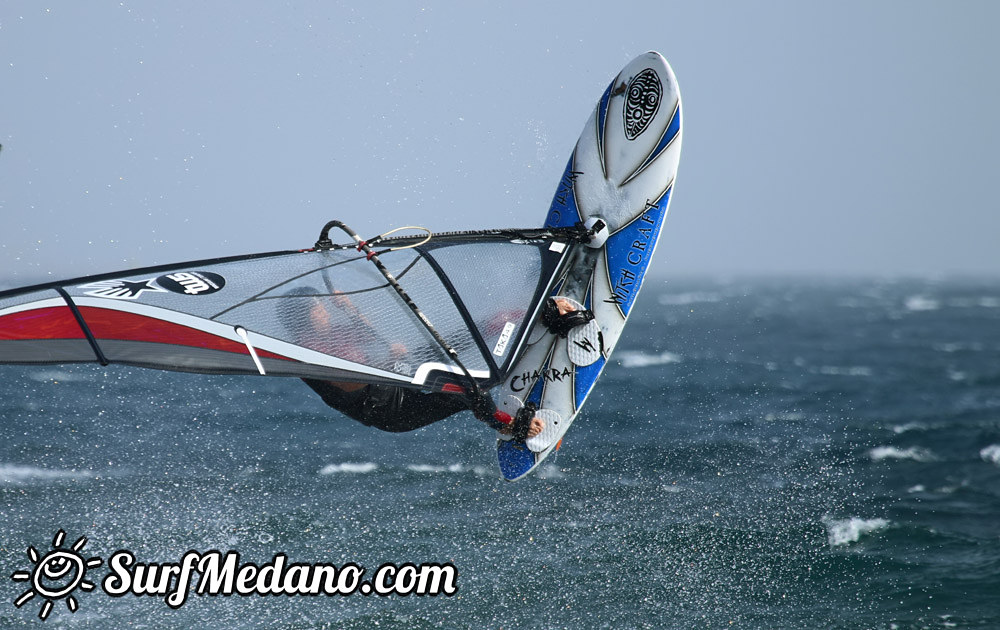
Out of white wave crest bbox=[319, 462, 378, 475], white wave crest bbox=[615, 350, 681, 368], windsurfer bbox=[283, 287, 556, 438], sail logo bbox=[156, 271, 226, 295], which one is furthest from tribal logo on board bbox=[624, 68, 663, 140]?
white wave crest bbox=[615, 350, 681, 368]

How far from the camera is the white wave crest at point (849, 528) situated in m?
9.39

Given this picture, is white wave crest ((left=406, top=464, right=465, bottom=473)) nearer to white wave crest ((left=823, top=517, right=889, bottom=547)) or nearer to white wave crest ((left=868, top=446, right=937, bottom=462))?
white wave crest ((left=823, top=517, right=889, bottom=547))

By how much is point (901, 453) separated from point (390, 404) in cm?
1018

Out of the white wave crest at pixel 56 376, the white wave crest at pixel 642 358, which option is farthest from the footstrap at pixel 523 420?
the white wave crest at pixel 642 358

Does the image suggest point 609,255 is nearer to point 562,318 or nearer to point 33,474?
point 562,318

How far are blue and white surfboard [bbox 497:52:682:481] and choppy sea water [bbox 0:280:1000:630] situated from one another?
1.40 metres

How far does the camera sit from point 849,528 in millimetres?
9758

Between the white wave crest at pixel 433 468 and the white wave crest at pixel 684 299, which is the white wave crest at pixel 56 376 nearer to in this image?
the white wave crest at pixel 433 468

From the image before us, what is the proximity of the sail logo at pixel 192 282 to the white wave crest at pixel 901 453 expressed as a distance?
1072 cm

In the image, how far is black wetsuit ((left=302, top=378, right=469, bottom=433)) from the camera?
6.39 meters

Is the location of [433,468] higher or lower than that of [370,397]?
lower

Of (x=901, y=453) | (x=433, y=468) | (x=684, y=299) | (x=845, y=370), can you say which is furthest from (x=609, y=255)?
(x=684, y=299)

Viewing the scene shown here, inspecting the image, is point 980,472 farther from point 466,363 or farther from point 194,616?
point 194,616

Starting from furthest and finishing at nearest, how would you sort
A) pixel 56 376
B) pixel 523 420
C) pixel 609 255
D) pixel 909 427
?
pixel 56 376
pixel 909 427
pixel 609 255
pixel 523 420
